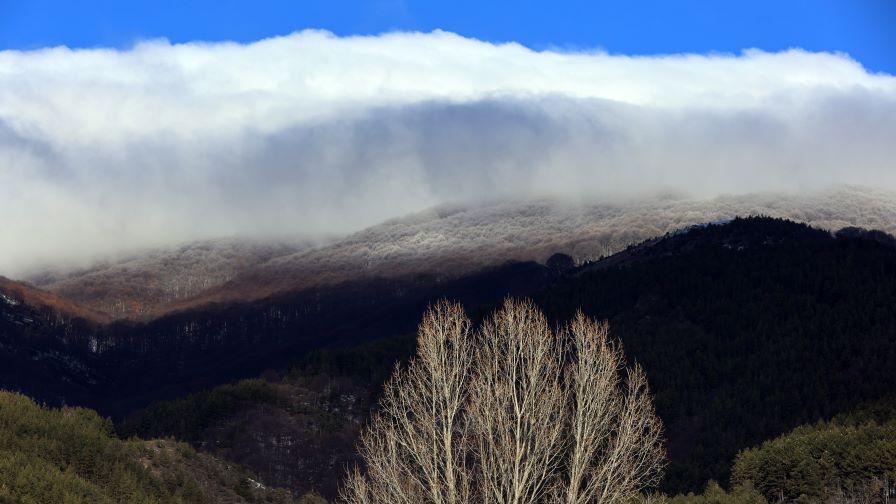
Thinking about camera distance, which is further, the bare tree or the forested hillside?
the forested hillside

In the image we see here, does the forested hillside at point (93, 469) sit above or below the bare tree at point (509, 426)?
below

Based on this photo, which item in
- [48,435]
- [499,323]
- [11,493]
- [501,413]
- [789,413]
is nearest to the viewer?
[501,413]

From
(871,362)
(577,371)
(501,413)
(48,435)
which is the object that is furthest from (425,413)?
(871,362)

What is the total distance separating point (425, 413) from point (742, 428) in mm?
137468

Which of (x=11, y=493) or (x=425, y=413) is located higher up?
(x=425, y=413)

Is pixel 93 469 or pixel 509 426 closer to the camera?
pixel 509 426

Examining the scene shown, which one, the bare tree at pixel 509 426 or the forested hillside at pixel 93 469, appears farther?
the forested hillside at pixel 93 469

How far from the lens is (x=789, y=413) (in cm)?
19300

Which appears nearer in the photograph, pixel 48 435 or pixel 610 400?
pixel 610 400

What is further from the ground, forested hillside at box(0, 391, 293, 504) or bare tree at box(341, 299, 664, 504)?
bare tree at box(341, 299, 664, 504)

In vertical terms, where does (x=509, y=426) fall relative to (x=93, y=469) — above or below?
above

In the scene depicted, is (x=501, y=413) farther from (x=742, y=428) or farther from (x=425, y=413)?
(x=742, y=428)

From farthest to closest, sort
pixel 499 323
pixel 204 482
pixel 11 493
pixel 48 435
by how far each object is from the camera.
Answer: pixel 204 482 < pixel 48 435 < pixel 11 493 < pixel 499 323

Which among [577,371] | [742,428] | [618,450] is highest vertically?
[577,371]
